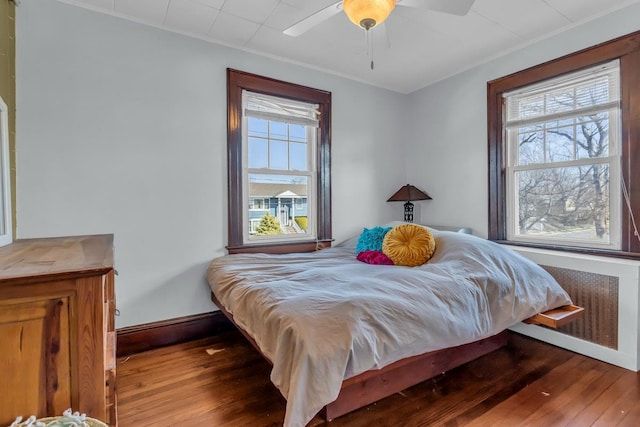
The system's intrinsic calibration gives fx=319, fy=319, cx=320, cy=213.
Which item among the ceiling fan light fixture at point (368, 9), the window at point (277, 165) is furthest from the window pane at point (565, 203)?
the ceiling fan light fixture at point (368, 9)

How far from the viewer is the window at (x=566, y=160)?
2.40 meters

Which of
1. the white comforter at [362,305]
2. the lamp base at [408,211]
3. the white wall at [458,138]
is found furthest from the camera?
the lamp base at [408,211]

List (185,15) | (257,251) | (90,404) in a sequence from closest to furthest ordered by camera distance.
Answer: (90,404), (185,15), (257,251)

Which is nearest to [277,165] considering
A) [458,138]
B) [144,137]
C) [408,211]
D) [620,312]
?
[144,137]

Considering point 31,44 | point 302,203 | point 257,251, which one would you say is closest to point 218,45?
point 31,44

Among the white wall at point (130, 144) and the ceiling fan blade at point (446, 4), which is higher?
the ceiling fan blade at point (446, 4)

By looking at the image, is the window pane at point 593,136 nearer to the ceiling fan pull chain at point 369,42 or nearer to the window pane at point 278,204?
the ceiling fan pull chain at point 369,42

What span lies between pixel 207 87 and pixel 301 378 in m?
2.42

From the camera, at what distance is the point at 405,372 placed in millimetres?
1862

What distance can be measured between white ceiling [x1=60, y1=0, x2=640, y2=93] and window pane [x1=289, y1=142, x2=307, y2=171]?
0.81 meters

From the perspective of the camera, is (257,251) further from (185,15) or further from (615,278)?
(615,278)

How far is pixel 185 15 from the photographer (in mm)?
2361

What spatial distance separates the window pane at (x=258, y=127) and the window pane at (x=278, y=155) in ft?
0.36

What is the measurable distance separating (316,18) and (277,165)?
1503mm
